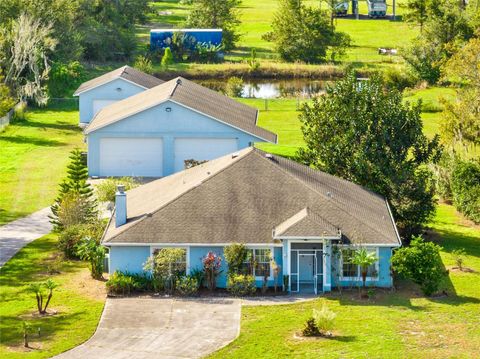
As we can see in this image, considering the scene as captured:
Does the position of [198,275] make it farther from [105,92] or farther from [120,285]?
[105,92]

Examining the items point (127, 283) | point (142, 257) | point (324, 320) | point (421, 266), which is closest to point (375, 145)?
point (421, 266)

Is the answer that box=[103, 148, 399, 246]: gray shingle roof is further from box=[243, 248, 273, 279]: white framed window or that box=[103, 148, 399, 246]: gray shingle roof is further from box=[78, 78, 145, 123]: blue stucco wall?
box=[78, 78, 145, 123]: blue stucco wall

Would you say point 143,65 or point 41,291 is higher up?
point 143,65

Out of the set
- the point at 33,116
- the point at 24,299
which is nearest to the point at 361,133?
the point at 24,299

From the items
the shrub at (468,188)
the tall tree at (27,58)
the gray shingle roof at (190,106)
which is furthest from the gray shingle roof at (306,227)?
the tall tree at (27,58)

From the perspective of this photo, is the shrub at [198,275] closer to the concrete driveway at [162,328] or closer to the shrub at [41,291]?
the concrete driveway at [162,328]

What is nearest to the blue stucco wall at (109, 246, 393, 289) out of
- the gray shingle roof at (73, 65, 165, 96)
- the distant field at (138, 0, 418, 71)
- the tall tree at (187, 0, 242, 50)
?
the gray shingle roof at (73, 65, 165, 96)
